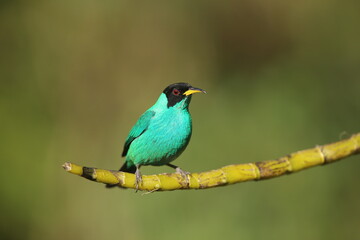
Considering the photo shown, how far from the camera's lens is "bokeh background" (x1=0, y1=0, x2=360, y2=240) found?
5035mm

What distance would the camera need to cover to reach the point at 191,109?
595cm

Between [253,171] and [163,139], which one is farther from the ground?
[163,139]

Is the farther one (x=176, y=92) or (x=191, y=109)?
(x=191, y=109)

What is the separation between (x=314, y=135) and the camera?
5.43m

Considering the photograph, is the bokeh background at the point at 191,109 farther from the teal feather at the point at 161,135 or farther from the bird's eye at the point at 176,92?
the bird's eye at the point at 176,92

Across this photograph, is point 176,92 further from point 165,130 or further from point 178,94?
point 165,130

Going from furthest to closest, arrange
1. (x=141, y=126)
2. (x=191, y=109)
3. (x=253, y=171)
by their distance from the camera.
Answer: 1. (x=191, y=109)
2. (x=141, y=126)
3. (x=253, y=171)

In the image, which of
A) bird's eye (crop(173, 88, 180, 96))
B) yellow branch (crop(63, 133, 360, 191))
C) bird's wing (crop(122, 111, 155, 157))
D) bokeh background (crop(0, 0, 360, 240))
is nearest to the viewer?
yellow branch (crop(63, 133, 360, 191))

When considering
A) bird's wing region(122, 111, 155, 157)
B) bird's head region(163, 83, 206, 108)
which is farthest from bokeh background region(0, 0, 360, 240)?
bird's head region(163, 83, 206, 108)

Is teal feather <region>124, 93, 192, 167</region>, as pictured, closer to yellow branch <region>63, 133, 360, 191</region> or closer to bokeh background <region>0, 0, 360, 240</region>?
yellow branch <region>63, 133, 360, 191</region>

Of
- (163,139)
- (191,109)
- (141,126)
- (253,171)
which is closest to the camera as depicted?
(253,171)

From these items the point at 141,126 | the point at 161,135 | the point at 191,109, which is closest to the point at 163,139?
the point at 161,135

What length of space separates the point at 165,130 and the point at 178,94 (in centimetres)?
24

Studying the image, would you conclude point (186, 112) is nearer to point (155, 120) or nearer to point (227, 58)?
point (155, 120)
